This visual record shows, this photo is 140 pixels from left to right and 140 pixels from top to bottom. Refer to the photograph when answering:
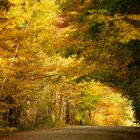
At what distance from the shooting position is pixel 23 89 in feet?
77.0

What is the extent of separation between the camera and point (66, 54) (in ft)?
54.7

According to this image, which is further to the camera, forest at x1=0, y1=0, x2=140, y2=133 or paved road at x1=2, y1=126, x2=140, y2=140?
paved road at x1=2, y1=126, x2=140, y2=140

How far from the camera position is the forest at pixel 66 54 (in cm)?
1291

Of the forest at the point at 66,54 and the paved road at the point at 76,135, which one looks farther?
the paved road at the point at 76,135

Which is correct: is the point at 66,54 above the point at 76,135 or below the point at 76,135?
above

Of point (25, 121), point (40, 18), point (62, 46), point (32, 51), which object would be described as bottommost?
point (25, 121)

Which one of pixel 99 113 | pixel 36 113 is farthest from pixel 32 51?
pixel 99 113

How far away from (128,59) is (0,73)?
7.77 m

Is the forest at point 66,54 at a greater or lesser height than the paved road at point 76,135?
greater

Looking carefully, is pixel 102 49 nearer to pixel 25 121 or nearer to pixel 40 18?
pixel 40 18

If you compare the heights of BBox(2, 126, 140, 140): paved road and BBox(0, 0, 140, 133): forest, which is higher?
BBox(0, 0, 140, 133): forest

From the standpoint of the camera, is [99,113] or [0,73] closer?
[0,73]

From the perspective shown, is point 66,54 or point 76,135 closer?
point 66,54

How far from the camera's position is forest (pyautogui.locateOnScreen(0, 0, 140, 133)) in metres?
12.9
